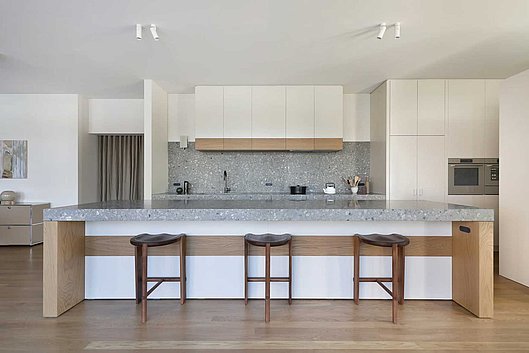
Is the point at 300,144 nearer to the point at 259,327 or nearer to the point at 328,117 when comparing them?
the point at 328,117

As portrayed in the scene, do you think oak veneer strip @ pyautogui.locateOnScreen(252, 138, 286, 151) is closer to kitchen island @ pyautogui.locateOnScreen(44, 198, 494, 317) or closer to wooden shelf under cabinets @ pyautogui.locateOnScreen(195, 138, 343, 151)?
wooden shelf under cabinets @ pyautogui.locateOnScreen(195, 138, 343, 151)

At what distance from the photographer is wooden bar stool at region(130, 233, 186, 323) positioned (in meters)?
2.61

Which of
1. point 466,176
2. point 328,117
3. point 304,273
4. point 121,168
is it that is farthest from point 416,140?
point 121,168

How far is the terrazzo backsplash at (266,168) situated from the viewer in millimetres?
5641

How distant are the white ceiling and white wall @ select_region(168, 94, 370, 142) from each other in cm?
58

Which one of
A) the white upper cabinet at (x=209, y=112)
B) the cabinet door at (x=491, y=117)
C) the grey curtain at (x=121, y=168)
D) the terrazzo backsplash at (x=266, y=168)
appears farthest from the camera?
the grey curtain at (x=121, y=168)

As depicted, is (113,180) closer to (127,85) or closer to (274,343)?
(127,85)

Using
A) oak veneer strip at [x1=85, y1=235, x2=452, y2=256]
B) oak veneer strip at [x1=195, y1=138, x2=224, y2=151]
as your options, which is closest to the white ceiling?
oak veneer strip at [x1=195, y1=138, x2=224, y2=151]

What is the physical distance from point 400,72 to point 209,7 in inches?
112

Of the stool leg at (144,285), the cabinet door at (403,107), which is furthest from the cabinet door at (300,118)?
the stool leg at (144,285)

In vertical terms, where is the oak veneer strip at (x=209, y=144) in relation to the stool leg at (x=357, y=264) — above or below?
above

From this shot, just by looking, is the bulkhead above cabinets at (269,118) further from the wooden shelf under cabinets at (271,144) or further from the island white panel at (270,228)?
the island white panel at (270,228)

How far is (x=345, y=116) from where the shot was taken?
5684 millimetres

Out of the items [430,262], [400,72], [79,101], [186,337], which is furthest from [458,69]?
[79,101]
